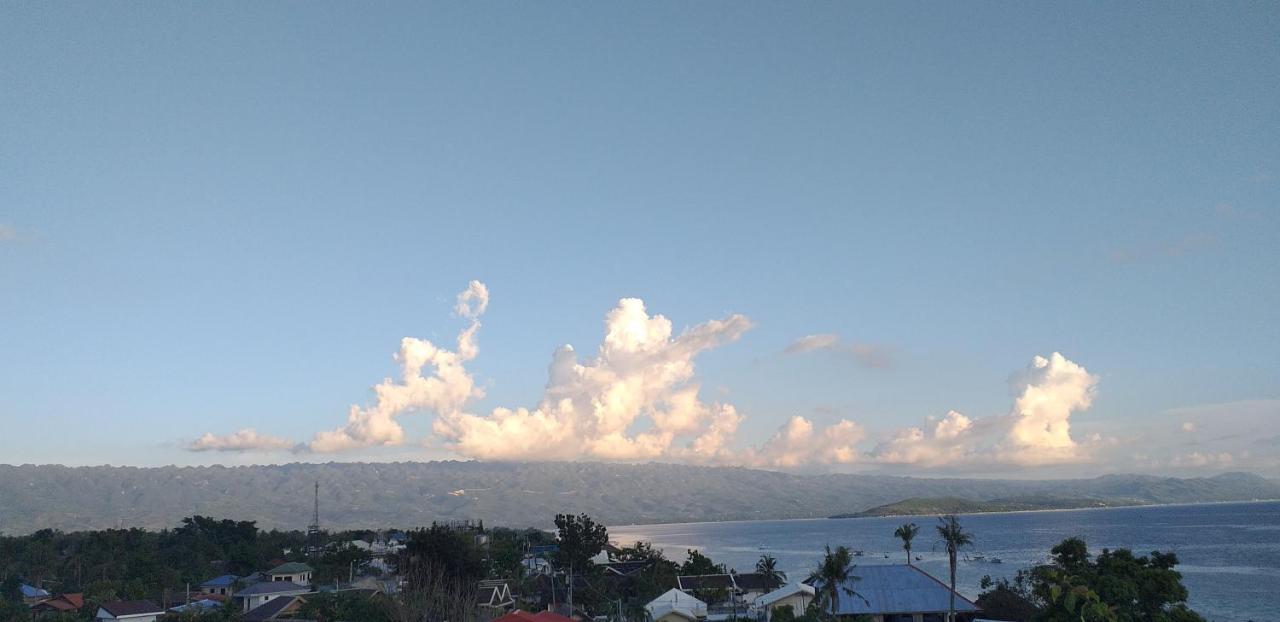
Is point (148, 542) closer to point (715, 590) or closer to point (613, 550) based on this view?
point (613, 550)

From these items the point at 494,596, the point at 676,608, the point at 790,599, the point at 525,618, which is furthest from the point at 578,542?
the point at 525,618

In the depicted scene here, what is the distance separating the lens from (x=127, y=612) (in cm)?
6950

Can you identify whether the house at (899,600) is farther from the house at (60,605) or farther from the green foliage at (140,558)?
the green foliage at (140,558)

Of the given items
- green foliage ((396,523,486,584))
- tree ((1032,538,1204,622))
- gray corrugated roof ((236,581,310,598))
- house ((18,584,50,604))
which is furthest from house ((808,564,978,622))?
house ((18,584,50,604))

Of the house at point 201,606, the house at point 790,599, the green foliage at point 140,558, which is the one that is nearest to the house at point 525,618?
the house at point 790,599

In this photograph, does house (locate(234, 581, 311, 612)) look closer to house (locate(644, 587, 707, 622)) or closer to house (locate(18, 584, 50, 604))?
house (locate(18, 584, 50, 604))

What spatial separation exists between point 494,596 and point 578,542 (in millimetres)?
23063

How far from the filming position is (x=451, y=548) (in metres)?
74.8

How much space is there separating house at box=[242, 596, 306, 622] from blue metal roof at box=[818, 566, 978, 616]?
1636 inches

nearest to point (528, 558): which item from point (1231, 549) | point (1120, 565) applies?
point (1120, 565)

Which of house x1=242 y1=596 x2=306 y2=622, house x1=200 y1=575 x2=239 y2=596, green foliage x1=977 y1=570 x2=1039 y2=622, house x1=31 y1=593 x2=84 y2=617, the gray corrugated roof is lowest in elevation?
house x1=200 y1=575 x2=239 y2=596

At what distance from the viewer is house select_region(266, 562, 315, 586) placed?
9435 centimetres

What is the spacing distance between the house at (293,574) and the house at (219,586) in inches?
154

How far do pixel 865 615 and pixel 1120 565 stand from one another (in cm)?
2051
